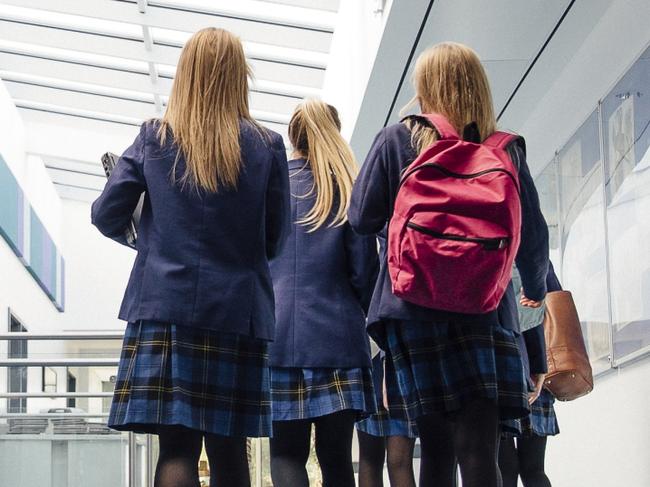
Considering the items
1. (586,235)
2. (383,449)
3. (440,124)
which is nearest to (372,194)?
(440,124)

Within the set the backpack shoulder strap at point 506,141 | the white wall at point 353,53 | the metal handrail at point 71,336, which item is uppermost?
the white wall at point 353,53

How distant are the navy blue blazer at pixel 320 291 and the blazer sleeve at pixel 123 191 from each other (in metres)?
0.69


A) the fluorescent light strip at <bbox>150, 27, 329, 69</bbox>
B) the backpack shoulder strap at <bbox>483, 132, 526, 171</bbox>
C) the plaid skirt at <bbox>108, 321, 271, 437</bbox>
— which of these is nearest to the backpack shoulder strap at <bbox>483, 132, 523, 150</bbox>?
the backpack shoulder strap at <bbox>483, 132, 526, 171</bbox>

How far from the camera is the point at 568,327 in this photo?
4.02 metres

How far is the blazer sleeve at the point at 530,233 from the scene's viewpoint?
2609 millimetres

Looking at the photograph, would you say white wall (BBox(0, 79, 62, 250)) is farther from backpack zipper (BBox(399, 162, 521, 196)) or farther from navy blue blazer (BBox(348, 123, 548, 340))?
backpack zipper (BBox(399, 162, 521, 196))

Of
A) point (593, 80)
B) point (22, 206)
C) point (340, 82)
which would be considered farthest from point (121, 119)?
point (593, 80)

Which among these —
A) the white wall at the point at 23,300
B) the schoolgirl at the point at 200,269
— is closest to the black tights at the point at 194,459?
the schoolgirl at the point at 200,269

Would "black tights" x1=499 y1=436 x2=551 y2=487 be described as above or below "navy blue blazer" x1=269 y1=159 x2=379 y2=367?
below

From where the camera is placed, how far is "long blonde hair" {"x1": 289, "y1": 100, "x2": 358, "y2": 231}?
314cm

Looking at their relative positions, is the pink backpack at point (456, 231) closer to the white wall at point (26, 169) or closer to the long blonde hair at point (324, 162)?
the long blonde hair at point (324, 162)

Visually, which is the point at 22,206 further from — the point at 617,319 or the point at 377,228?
the point at 377,228

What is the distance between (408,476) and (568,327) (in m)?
0.88

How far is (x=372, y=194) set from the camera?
256 cm
